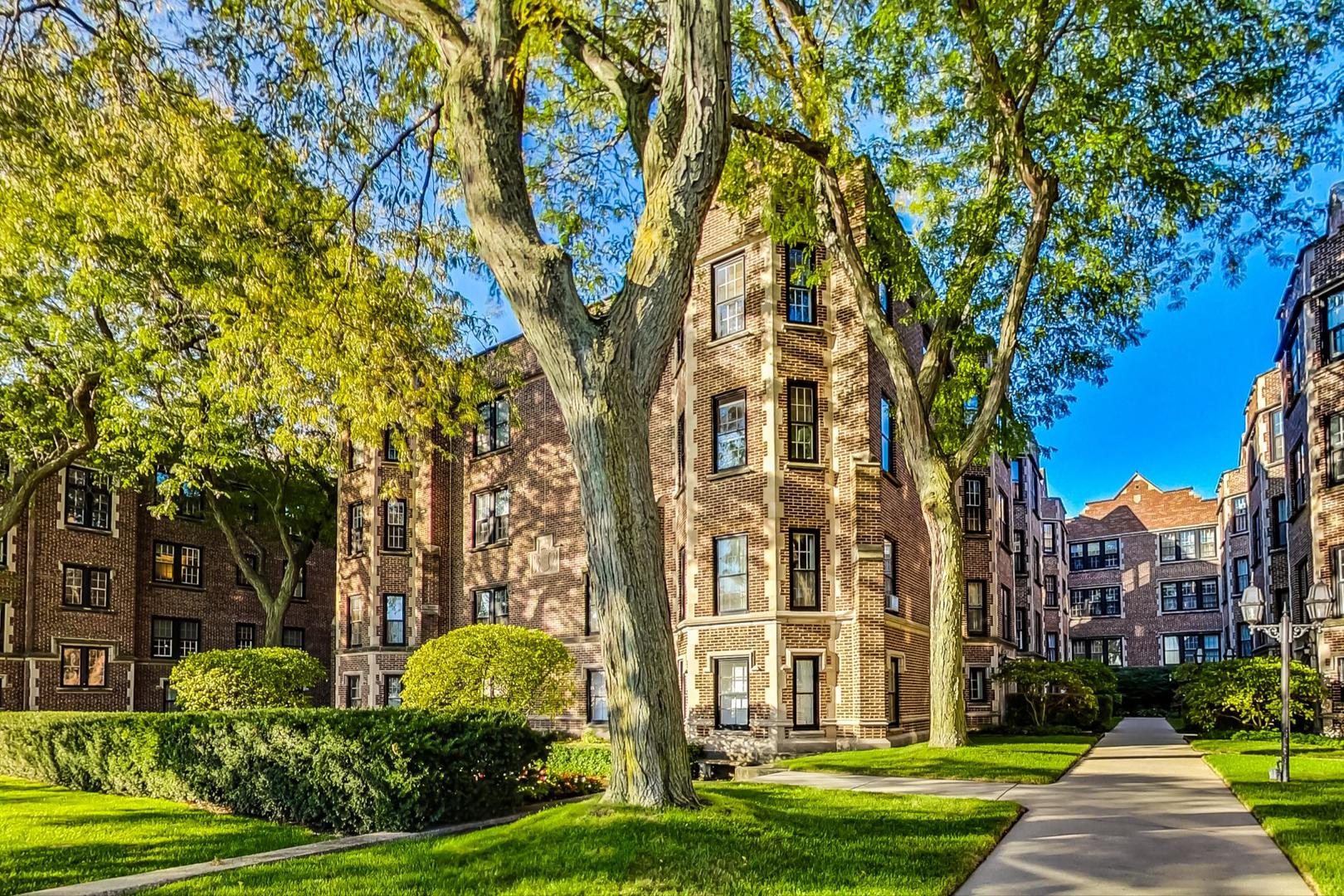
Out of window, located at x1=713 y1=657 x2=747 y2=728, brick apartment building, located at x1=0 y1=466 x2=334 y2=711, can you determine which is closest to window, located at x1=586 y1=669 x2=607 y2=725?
window, located at x1=713 y1=657 x2=747 y2=728

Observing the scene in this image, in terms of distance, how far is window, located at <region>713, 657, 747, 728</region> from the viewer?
19.7 metres

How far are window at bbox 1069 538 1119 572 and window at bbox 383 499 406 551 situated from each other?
4015 centimetres

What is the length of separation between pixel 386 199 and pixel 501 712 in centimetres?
712

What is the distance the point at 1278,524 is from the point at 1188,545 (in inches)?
960

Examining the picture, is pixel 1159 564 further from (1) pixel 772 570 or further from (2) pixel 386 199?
(2) pixel 386 199

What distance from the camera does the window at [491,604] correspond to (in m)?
28.0

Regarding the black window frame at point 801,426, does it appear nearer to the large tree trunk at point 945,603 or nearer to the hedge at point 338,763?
the large tree trunk at point 945,603

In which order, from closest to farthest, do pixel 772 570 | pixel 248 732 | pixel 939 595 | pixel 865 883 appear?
pixel 865 883
pixel 248 732
pixel 939 595
pixel 772 570

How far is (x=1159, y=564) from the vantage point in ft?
174

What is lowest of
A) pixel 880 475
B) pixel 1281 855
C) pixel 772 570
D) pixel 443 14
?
pixel 1281 855

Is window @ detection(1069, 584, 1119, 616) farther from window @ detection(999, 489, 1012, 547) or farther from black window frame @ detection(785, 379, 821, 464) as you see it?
black window frame @ detection(785, 379, 821, 464)

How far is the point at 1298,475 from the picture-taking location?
83.9 ft

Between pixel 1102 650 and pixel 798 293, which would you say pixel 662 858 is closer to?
pixel 798 293

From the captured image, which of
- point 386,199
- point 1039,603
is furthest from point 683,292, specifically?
point 1039,603
